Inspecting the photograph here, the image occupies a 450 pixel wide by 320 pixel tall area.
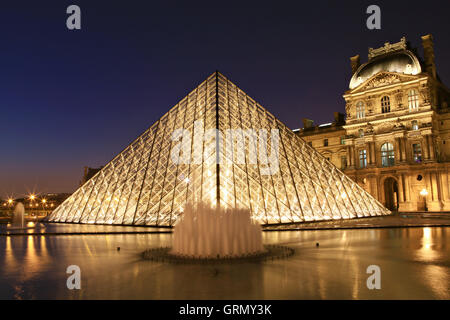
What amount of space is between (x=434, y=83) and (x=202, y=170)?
1333 inches

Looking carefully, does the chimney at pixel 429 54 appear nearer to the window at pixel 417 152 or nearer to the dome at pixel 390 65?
the dome at pixel 390 65

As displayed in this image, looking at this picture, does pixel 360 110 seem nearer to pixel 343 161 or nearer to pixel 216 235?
pixel 343 161

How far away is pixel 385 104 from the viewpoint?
4028 cm

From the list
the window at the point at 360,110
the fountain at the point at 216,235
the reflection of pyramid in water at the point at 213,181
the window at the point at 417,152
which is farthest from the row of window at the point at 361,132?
the fountain at the point at 216,235

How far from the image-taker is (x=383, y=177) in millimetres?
39469

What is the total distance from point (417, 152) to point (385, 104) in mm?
6628

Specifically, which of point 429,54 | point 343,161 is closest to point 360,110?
point 343,161

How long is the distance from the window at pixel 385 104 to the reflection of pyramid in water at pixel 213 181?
56.5ft

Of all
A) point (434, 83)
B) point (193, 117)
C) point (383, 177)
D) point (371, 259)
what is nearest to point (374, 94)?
point (434, 83)

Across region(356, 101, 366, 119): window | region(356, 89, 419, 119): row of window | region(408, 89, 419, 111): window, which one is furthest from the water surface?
region(356, 101, 366, 119): window

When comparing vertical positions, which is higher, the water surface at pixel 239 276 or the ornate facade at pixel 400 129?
the ornate facade at pixel 400 129

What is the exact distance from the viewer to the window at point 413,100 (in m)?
37.4

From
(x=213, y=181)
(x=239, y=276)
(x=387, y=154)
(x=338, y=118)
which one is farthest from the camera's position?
(x=338, y=118)

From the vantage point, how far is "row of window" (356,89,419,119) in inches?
1480
